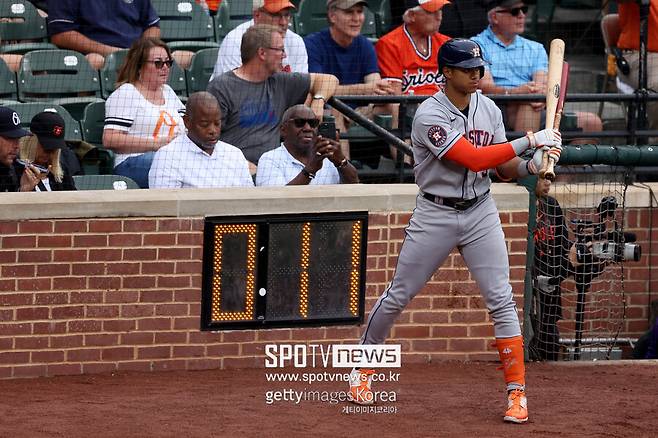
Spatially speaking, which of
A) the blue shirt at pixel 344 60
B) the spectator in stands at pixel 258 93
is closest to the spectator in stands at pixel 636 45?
the blue shirt at pixel 344 60

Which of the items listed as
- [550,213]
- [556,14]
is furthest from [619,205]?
[556,14]

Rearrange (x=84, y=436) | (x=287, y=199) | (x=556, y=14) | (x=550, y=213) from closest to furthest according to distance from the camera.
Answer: (x=84, y=436), (x=287, y=199), (x=550, y=213), (x=556, y=14)

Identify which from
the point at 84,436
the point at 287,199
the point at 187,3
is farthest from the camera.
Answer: the point at 187,3

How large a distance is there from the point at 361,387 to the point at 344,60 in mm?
3528

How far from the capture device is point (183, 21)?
32.6 ft

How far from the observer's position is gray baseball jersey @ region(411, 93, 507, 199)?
5.86 metres

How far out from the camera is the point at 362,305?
7211mm

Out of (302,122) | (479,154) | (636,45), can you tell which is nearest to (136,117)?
(302,122)

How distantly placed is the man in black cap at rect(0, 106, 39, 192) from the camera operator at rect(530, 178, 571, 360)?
3026mm

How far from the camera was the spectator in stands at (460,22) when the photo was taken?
34.2 feet

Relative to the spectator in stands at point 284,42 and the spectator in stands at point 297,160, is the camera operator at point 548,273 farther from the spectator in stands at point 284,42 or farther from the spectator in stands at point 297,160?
the spectator in stands at point 284,42

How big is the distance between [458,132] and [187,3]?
464 cm

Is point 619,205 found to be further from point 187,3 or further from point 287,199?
point 187,3

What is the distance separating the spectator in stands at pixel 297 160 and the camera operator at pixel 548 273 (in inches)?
46.8
